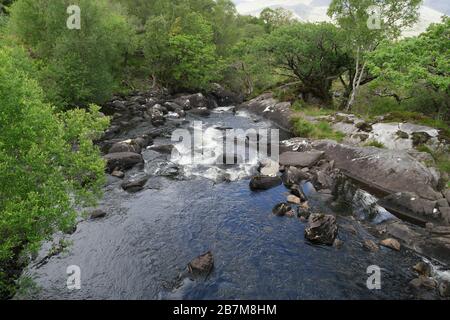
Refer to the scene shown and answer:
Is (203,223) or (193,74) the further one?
(193,74)

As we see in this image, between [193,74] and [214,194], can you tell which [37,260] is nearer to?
[214,194]

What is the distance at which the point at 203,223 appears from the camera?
20.8 meters

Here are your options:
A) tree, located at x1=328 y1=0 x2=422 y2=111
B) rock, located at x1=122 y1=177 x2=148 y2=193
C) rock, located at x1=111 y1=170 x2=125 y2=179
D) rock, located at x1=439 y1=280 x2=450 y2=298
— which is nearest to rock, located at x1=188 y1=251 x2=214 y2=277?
rock, located at x1=122 y1=177 x2=148 y2=193

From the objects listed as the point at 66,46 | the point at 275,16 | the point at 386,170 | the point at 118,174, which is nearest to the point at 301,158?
the point at 386,170

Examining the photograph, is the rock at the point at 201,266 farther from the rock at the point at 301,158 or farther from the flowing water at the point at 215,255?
the rock at the point at 301,158

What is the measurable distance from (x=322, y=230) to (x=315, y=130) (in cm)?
1996

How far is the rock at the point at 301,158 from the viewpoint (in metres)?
29.8

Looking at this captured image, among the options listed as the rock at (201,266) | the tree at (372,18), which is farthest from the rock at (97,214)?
the tree at (372,18)

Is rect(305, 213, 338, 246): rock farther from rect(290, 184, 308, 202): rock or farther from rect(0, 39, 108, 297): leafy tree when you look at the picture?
rect(0, 39, 108, 297): leafy tree

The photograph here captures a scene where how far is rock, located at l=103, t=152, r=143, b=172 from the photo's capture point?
28000mm

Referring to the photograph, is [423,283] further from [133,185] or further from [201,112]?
[201,112]

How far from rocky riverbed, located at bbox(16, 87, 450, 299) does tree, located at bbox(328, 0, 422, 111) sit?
1497 centimetres

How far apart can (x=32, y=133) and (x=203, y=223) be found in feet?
38.3
